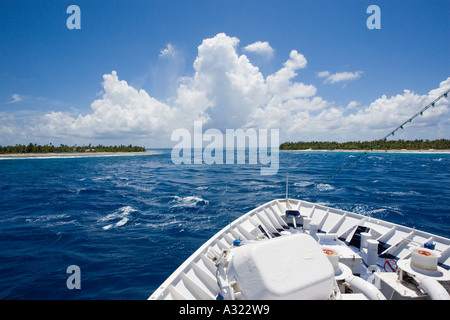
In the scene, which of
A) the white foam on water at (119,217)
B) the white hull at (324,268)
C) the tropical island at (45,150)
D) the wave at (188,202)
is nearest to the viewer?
the white hull at (324,268)

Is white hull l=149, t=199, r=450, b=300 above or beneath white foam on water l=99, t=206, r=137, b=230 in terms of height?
above

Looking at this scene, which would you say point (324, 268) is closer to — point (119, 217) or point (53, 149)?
point (119, 217)

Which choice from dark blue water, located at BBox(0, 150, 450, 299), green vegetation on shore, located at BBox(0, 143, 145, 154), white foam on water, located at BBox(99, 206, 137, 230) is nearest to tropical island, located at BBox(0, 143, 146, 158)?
green vegetation on shore, located at BBox(0, 143, 145, 154)

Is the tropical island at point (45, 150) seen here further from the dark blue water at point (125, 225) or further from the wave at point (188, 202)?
the wave at point (188, 202)

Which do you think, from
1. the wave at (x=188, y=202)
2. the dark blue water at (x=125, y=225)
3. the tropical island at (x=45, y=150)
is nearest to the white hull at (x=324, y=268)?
the dark blue water at (x=125, y=225)

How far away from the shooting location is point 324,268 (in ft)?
14.7

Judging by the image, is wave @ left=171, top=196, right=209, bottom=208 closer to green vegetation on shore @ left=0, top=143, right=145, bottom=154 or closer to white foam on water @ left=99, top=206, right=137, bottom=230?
white foam on water @ left=99, top=206, right=137, bottom=230

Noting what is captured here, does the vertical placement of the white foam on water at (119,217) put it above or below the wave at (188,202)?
below

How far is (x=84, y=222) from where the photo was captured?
20.1m

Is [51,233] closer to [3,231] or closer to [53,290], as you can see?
[3,231]

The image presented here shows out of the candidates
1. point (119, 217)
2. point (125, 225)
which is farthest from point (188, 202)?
point (125, 225)

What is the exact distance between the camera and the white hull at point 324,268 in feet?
14.4

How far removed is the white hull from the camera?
4379mm

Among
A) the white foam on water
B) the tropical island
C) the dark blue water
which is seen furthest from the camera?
the tropical island
